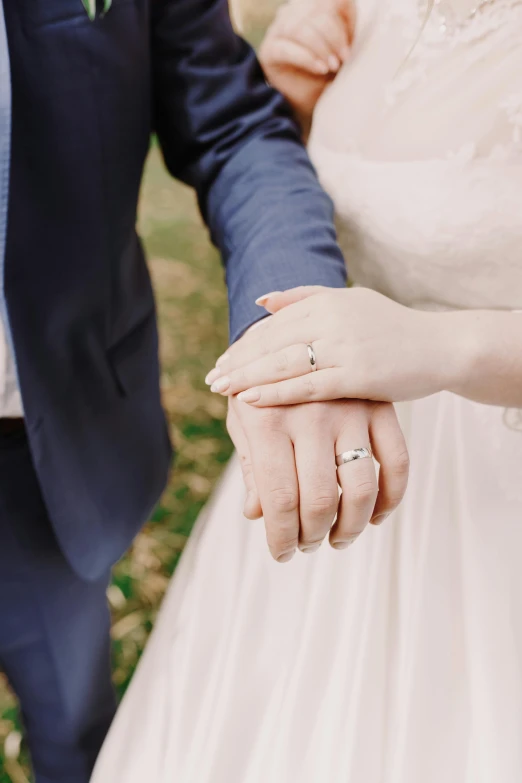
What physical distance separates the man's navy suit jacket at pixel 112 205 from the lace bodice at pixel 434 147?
0.22ft

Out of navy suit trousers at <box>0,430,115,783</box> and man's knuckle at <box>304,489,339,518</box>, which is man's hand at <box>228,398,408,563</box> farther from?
navy suit trousers at <box>0,430,115,783</box>

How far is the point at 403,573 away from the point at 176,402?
60.0 inches

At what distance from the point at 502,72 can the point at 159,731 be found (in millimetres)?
830

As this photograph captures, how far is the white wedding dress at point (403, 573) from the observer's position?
663mm

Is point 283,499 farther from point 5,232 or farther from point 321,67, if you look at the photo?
point 321,67

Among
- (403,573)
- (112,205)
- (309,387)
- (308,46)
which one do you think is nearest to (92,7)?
(112,205)

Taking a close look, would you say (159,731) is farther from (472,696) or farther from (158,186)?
(158,186)

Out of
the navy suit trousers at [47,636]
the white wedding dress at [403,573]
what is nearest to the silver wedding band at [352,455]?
the white wedding dress at [403,573]

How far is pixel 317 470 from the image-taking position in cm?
54

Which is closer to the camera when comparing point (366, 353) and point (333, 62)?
point (366, 353)

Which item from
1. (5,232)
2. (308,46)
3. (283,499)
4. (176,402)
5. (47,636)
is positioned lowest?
(176,402)

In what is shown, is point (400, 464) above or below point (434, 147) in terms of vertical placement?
below

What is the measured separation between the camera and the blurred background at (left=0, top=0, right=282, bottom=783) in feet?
4.98

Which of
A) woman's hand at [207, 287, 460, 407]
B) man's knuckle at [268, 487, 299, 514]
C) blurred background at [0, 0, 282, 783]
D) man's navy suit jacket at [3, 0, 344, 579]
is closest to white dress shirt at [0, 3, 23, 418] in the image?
man's navy suit jacket at [3, 0, 344, 579]
